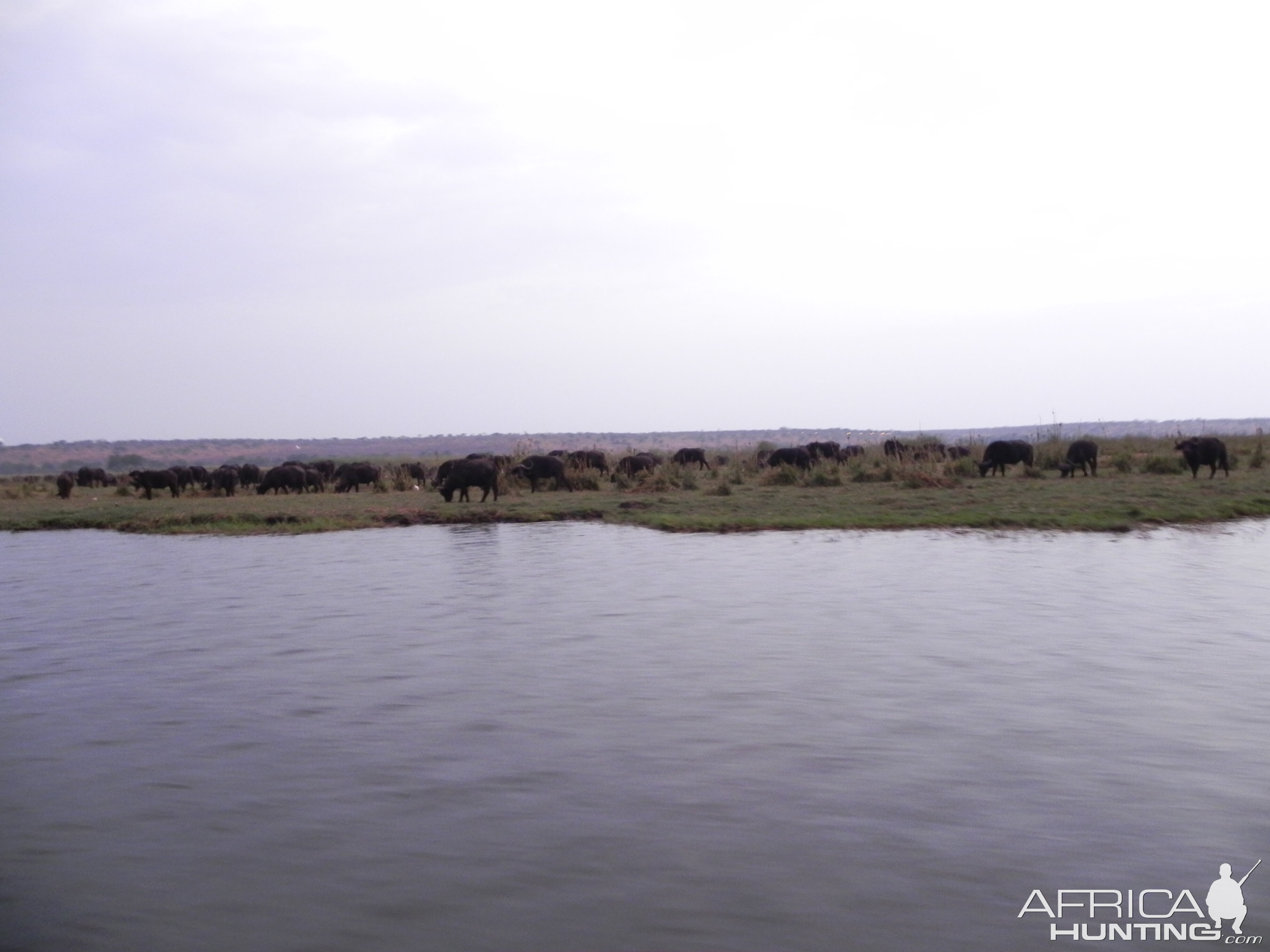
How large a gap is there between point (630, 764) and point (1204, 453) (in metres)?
25.8

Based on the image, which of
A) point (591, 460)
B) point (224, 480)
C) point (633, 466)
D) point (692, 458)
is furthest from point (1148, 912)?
point (692, 458)

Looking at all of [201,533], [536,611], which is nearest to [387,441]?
[201,533]

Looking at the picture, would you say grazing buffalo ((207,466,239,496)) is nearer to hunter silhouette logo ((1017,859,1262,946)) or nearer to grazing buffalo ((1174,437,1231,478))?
grazing buffalo ((1174,437,1231,478))

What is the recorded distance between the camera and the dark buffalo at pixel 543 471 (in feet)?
107

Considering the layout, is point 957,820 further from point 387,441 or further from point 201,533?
point 387,441

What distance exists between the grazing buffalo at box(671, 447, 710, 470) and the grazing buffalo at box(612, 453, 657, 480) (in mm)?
3341

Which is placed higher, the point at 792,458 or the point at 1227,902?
the point at 792,458

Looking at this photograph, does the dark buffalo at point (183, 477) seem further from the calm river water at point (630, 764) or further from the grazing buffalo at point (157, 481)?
the calm river water at point (630, 764)

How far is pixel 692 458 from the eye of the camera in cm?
4353

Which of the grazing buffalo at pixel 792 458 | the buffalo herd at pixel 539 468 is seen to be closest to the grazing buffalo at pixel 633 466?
the buffalo herd at pixel 539 468

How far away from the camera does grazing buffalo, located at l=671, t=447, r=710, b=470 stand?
42219mm

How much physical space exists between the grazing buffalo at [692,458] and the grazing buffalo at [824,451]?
3905 mm

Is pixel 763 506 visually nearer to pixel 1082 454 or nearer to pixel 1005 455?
pixel 1005 455

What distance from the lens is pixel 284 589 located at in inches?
608
